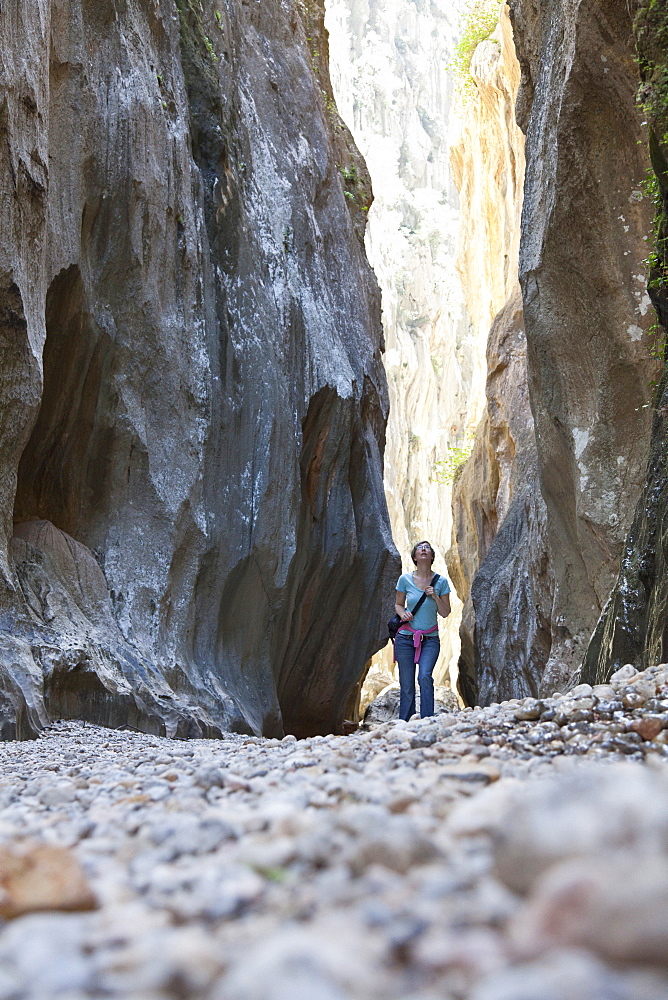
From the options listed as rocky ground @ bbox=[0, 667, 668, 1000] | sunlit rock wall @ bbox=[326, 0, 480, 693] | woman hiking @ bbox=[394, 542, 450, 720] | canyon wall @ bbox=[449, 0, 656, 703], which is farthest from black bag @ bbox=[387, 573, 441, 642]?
sunlit rock wall @ bbox=[326, 0, 480, 693]

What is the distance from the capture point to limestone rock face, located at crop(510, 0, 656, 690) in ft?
31.6

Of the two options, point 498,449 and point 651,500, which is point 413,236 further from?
point 651,500

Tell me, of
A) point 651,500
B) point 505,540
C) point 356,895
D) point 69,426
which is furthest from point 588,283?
point 356,895

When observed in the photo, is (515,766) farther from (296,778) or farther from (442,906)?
(442,906)

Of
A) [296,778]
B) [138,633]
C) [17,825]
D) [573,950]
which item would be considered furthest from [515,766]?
[138,633]

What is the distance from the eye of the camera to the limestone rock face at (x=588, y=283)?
963cm

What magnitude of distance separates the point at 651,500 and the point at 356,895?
6.11 m

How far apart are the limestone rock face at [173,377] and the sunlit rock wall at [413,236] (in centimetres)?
2575

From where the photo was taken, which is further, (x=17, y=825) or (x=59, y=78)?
(x=59, y=78)

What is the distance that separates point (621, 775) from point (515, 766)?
1210 millimetres

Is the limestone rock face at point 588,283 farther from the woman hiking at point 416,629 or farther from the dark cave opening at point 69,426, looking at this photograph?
the dark cave opening at point 69,426

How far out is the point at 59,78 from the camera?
29.7 ft

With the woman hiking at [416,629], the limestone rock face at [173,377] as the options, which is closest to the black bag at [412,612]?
the woman hiking at [416,629]

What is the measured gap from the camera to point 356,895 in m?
1.25
